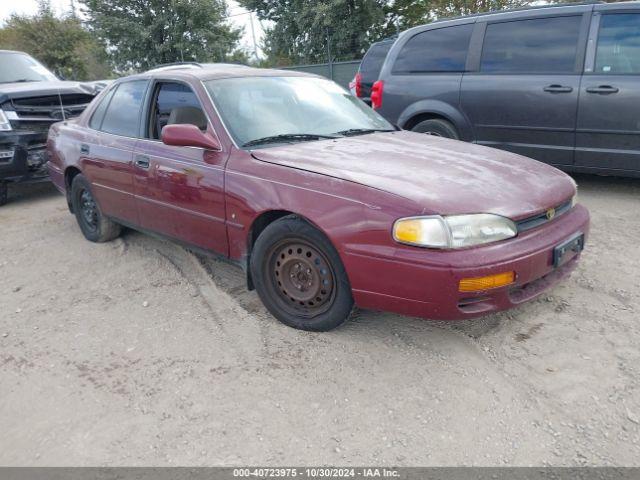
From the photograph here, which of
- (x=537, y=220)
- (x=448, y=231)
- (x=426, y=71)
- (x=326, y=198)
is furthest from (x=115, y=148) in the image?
(x=426, y=71)

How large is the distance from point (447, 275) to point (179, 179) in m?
1.99

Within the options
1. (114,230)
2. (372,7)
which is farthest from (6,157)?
(372,7)

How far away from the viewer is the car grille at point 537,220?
108 inches

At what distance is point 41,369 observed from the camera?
2.93 meters

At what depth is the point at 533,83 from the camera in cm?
550

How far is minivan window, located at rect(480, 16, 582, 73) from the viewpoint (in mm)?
5379

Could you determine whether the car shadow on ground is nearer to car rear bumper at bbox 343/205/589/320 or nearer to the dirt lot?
the dirt lot

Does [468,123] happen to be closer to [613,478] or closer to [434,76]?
[434,76]

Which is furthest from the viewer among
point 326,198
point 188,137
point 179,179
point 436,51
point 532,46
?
point 436,51

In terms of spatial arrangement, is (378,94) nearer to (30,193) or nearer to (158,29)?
(30,193)

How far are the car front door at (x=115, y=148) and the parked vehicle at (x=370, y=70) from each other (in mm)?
4369

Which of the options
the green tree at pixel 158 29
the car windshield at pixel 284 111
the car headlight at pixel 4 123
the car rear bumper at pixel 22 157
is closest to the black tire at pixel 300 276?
the car windshield at pixel 284 111

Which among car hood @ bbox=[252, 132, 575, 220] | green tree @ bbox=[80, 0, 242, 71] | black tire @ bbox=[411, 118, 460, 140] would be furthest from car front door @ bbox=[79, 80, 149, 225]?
green tree @ bbox=[80, 0, 242, 71]

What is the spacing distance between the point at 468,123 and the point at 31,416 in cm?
501
